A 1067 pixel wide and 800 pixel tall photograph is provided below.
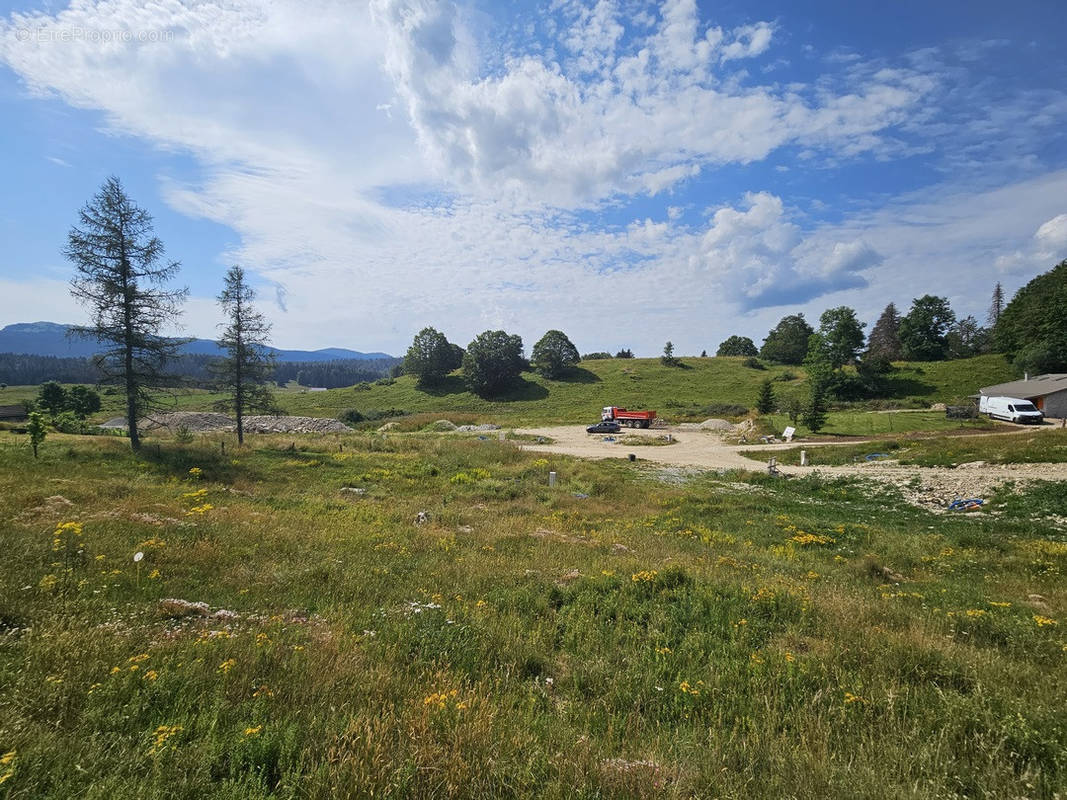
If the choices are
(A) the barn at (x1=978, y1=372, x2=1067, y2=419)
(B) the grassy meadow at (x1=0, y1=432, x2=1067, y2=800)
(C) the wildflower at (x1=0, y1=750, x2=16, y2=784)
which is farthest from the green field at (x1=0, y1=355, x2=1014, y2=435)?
(C) the wildflower at (x1=0, y1=750, x2=16, y2=784)

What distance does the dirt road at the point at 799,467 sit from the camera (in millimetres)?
20141

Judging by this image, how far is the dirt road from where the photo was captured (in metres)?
20.1

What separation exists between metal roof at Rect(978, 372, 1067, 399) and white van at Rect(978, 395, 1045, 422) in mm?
1891

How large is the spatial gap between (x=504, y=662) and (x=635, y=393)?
80.4 meters

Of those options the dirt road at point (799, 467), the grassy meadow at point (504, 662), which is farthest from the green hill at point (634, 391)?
the grassy meadow at point (504, 662)

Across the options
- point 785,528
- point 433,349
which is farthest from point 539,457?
point 433,349

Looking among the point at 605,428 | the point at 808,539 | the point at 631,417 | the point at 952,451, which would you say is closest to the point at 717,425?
the point at 631,417

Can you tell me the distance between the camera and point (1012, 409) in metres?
42.2

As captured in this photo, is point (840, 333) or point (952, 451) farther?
point (840, 333)

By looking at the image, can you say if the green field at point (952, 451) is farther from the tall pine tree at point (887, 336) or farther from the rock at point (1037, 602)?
the tall pine tree at point (887, 336)

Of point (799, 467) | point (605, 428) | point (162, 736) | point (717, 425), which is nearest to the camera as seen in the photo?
point (162, 736)

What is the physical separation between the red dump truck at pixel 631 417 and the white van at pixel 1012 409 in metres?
33.9

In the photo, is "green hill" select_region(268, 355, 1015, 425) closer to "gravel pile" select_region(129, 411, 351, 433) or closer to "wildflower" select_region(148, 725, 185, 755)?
"gravel pile" select_region(129, 411, 351, 433)

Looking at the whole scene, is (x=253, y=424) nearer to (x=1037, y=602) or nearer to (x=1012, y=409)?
(x=1037, y=602)
